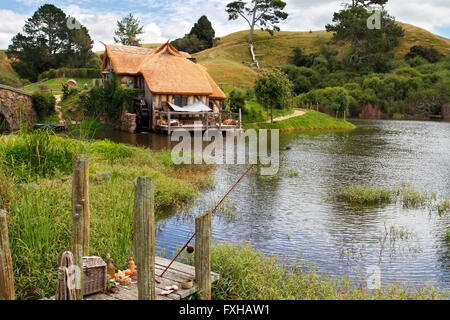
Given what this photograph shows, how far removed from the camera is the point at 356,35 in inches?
2805

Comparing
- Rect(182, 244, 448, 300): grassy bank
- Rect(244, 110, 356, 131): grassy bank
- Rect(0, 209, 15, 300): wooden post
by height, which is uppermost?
Rect(244, 110, 356, 131): grassy bank

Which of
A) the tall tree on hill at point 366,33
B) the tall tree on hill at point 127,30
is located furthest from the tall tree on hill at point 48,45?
the tall tree on hill at point 366,33

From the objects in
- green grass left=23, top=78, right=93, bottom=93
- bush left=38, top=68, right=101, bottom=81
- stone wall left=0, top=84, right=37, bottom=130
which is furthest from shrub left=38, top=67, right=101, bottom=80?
stone wall left=0, top=84, right=37, bottom=130

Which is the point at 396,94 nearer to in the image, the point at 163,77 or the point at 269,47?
the point at 269,47

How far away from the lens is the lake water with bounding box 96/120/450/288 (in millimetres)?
7625

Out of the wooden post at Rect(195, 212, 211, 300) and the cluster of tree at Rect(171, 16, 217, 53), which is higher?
the cluster of tree at Rect(171, 16, 217, 53)

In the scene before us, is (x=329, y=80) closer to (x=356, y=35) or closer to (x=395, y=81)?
(x=395, y=81)

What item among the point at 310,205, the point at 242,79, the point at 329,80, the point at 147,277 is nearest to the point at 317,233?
the point at 310,205

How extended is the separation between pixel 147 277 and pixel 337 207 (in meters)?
8.05

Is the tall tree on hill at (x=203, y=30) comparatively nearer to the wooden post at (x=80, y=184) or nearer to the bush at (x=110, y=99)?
the bush at (x=110, y=99)

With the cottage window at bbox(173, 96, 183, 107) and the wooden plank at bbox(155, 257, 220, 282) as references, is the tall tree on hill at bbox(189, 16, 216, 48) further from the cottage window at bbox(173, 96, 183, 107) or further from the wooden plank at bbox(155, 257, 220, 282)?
the wooden plank at bbox(155, 257, 220, 282)

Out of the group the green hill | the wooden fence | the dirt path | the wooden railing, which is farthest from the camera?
the green hill

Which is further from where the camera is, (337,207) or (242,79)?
(242,79)

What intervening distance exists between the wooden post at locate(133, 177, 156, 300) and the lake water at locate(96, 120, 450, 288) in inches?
124
